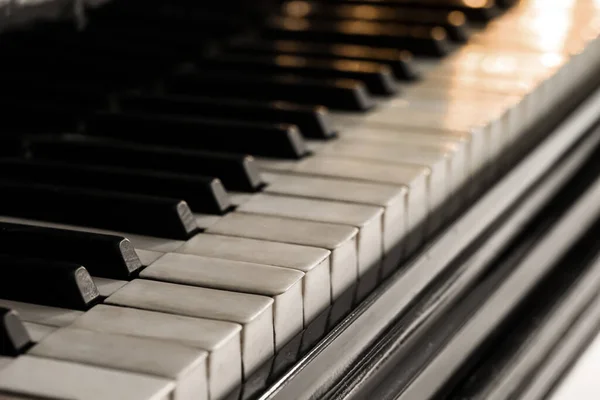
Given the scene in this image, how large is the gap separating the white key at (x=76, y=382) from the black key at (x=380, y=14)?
1.35m

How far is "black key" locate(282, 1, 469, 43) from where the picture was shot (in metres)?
1.96

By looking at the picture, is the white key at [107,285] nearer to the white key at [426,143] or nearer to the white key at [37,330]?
the white key at [37,330]

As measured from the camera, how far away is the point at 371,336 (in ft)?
3.20

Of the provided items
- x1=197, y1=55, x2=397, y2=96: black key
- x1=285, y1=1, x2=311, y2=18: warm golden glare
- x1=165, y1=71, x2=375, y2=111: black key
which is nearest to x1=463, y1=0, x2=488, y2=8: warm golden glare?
x1=285, y1=1, x2=311, y2=18: warm golden glare

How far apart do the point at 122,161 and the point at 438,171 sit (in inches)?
16.0

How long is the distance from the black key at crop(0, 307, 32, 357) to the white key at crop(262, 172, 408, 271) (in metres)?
0.44

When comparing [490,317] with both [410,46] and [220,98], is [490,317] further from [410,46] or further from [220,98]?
[410,46]

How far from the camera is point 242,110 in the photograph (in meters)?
1.39

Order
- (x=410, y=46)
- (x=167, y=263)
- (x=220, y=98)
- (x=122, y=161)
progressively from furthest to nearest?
(x=410, y=46)
(x=220, y=98)
(x=122, y=161)
(x=167, y=263)

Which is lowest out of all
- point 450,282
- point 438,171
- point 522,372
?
point 522,372

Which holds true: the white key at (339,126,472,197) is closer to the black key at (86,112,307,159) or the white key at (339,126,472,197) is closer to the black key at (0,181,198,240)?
the black key at (86,112,307,159)

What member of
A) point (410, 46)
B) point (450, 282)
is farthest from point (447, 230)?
point (410, 46)

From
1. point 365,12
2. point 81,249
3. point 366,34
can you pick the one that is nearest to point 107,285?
point 81,249

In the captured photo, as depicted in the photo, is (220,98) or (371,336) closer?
(371,336)
